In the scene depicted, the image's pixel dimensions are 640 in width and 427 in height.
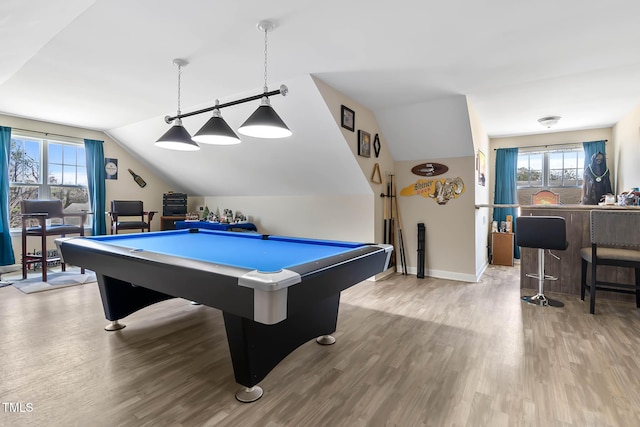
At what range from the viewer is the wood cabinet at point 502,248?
5.58 metres

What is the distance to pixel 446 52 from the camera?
9.07ft

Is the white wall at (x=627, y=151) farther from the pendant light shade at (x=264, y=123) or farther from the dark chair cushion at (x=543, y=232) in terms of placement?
the pendant light shade at (x=264, y=123)

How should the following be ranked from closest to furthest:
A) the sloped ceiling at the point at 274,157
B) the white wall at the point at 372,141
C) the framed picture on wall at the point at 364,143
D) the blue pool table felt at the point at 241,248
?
1. the blue pool table felt at the point at 241,248
2. the white wall at the point at 372,141
3. the sloped ceiling at the point at 274,157
4. the framed picture on wall at the point at 364,143

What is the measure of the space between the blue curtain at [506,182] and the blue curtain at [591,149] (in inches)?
41.6

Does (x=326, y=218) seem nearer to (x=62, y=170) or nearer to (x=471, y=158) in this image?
(x=471, y=158)

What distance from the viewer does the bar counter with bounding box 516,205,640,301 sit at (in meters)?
3.57

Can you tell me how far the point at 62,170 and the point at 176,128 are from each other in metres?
4.29

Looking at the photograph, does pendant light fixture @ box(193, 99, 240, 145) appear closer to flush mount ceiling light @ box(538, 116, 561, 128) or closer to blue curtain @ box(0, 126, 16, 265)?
blue curtain @ box(0, 126, 16, 265)

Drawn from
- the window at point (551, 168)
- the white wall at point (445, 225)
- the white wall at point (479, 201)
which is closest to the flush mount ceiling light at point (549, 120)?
the white wall at point (479, 201)

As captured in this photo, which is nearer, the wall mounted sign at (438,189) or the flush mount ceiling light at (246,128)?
the flush mount ceiling light at (246,128)

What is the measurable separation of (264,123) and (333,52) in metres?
1.06

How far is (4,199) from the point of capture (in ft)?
15.9

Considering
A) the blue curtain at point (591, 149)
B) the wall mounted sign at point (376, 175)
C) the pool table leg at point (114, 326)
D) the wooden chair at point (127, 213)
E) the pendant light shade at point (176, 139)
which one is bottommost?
the pool table leg at point (114, 326)

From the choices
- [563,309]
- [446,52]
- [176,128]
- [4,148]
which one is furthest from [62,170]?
[563,309]
